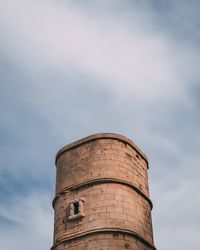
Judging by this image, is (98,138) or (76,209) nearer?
(76,209)

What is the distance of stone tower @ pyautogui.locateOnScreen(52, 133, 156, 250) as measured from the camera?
1248 centimetres

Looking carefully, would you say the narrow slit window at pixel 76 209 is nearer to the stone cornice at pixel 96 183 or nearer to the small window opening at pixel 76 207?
the small window opening at pixel 76 207

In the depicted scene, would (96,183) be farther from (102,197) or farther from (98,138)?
(98,138)

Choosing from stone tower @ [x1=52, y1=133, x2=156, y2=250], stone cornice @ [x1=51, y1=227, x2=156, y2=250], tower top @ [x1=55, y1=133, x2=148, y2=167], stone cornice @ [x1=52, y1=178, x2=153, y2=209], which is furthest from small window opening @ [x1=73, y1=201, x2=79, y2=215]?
tower top @ [x1=55, y1=133, x2=148, y2=167]

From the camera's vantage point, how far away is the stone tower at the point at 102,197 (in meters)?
12.5

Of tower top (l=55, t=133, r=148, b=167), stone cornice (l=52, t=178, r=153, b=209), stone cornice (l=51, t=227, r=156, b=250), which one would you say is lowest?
stone cornice (l=51, t=227, r=156, b=250)

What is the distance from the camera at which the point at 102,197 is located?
13.0m

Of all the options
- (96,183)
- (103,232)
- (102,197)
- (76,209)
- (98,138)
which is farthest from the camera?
(98,138)

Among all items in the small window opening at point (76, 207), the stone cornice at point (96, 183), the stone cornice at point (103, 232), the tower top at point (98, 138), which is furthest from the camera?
the tower top at point (98, 138)

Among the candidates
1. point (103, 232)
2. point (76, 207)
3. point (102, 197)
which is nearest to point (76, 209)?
point (76, 207)

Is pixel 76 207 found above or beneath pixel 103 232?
above

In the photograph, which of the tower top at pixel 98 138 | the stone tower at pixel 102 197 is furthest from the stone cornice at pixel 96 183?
the tower top at pixel 98 138

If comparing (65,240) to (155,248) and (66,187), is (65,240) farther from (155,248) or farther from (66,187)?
(155,248)

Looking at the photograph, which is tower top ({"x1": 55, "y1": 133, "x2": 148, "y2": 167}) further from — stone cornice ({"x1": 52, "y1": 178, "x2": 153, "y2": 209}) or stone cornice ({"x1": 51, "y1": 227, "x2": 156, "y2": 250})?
stone cornice ({"x1": 51, "y1": 227, "x2": 156, "y2": 250})
